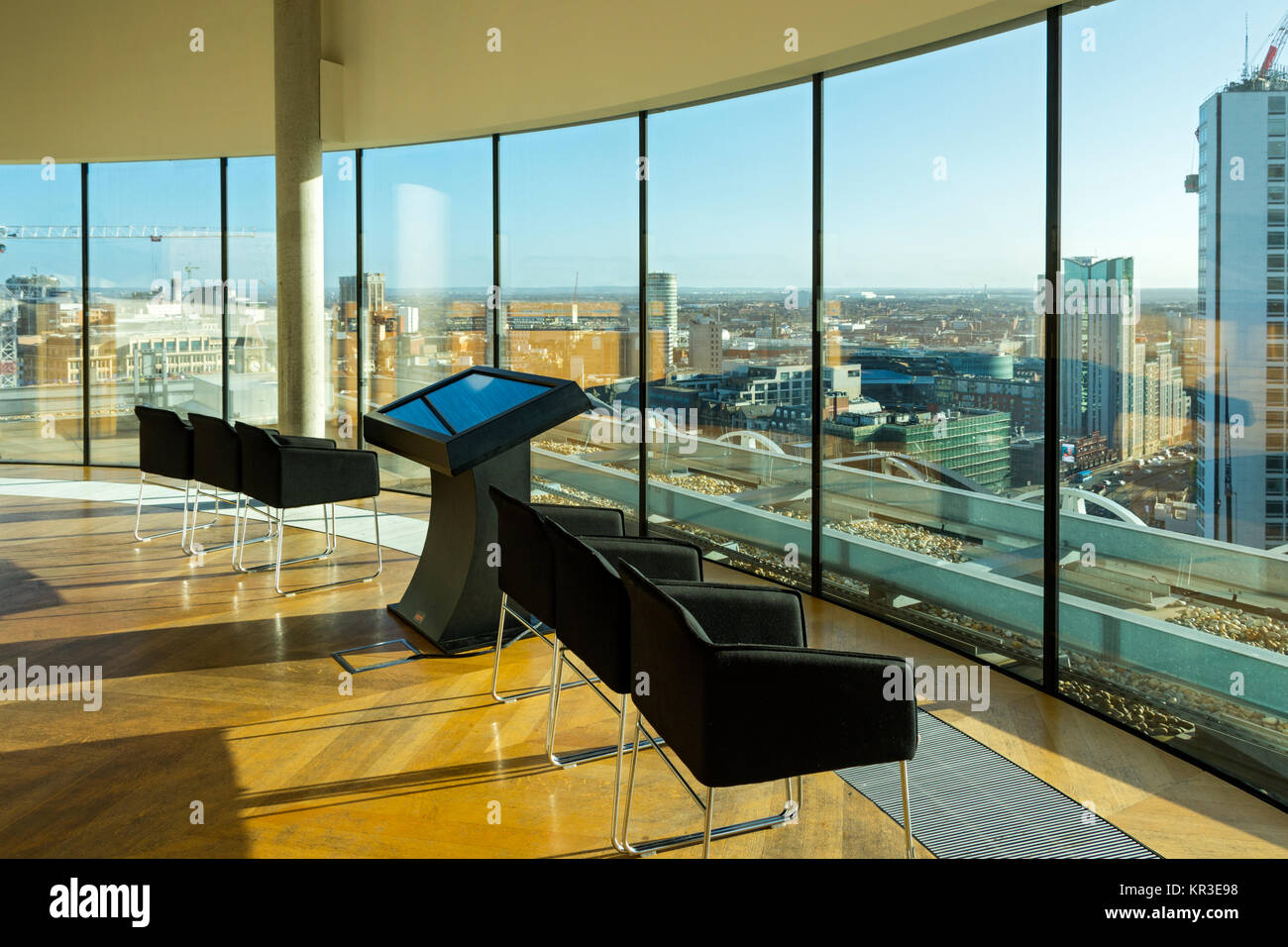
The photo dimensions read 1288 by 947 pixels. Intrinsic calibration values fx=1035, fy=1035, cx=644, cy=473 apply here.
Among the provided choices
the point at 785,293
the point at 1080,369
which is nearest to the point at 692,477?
the point at 785,293

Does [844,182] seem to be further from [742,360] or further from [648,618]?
[648,618]

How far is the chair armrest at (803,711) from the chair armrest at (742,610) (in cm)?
61

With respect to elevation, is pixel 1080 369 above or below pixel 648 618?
above

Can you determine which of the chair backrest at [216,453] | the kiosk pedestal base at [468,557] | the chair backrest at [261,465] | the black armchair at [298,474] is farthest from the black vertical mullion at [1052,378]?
the chair backrest at [216,453]

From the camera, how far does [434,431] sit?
4.75m

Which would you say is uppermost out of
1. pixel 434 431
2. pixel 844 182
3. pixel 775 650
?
pixel 844 182

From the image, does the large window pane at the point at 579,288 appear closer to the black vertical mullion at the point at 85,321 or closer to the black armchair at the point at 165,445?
the black armchair at the point at 165,445

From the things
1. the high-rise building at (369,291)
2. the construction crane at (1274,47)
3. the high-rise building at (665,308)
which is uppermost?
the construction crane at (1274,47)

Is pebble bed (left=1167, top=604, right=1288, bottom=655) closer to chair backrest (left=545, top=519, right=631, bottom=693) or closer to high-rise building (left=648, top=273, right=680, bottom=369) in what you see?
chair backrest (left=545, top=519, right=631, bottom=693)

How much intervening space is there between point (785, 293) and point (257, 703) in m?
3.61

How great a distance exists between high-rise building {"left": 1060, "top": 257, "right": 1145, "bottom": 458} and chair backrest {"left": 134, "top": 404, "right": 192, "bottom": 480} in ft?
17.5

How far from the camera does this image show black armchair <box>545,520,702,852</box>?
3146mm

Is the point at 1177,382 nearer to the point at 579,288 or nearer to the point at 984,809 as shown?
the point at 984,809

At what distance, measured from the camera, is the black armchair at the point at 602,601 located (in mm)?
3146
